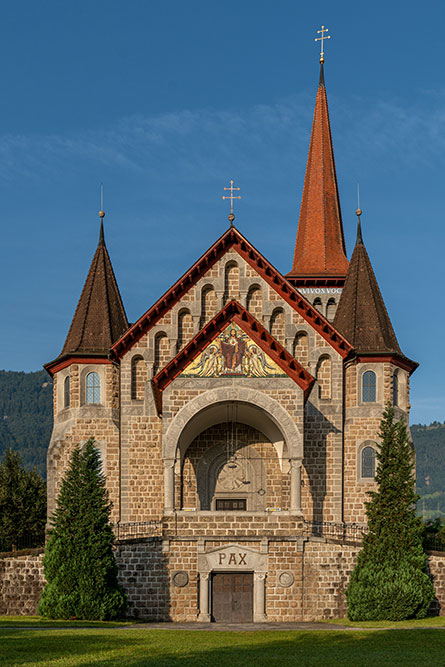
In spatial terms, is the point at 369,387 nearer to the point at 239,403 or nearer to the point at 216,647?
the point at 239,403

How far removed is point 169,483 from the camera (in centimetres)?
4288

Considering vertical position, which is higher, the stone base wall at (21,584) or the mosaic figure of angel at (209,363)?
the mosaic figure of angel at (209,363)

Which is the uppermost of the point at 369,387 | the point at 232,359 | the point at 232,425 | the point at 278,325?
the point at 278,325

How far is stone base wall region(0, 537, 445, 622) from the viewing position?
137 feet

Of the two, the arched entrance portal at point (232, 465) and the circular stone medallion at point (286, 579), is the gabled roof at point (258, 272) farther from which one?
the circular stone medallion at point (286, 579)

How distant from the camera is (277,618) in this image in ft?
137

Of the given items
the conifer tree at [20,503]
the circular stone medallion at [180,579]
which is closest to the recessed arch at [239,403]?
the circular stone medallion at [180,579]

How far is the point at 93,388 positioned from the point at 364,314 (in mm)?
12295

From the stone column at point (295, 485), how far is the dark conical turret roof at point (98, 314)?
10.8 meters

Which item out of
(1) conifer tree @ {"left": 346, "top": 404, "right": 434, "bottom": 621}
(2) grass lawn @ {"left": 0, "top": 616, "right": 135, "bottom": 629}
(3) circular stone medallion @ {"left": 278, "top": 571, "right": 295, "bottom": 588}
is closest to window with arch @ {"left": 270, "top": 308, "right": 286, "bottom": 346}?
(1) conifer tree @ {"left": 346, "top": 404, "right": 434, "bottom": 621}

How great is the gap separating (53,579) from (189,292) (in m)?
14.3

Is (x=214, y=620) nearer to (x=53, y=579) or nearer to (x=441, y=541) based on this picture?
(x=53, y=579)

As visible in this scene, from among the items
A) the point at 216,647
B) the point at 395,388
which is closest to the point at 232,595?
the point at 216,647

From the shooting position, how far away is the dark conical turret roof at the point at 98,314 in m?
49.6
